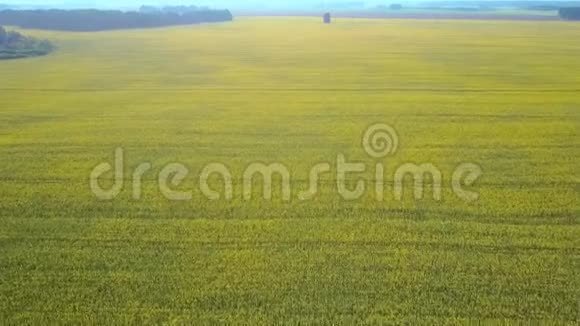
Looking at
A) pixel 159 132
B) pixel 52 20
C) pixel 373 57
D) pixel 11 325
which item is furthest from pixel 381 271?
Answer: pixel 52 20

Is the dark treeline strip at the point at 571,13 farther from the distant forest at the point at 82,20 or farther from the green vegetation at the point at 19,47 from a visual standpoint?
the green vegetation at the point at 19,47

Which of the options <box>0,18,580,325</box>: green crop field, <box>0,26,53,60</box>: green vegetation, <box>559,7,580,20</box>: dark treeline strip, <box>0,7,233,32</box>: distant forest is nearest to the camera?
<box>0,18,580,325</box>: green crop field

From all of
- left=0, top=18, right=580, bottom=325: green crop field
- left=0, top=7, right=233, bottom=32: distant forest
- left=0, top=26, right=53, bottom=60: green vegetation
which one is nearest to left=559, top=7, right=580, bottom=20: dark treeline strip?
left=0, top=7, right=233, bottom=32: distant forest

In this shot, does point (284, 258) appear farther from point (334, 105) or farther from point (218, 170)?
point (334, 105)

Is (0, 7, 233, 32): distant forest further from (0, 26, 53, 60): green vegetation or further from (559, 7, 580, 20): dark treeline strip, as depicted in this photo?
(559, 7, 580, 20): dark treeline strip

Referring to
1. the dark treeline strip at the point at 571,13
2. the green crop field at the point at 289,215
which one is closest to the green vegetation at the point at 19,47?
the green crop field at the point at 289,215

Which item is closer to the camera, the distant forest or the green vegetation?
the green vegetation
